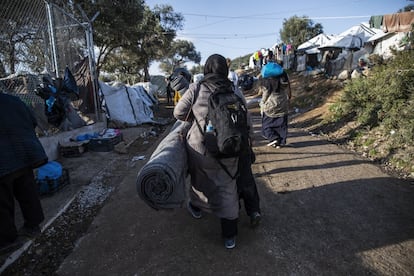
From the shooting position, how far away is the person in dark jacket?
8.39ft

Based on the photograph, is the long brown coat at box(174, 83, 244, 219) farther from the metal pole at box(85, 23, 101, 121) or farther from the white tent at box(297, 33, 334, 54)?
the white tent at box(297, 33, 334, 54)

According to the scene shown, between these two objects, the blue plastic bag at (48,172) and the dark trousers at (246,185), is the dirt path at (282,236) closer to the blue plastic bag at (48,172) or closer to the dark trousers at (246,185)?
the dark trousers at (246,185)

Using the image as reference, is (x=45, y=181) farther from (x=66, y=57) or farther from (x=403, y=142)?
(x=403, y=142)

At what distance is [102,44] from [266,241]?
52.5ft

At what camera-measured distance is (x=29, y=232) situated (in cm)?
286

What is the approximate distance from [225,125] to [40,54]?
5881 mm

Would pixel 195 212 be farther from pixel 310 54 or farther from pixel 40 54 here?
pixel 310 54

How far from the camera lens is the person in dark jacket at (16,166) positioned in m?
2.56

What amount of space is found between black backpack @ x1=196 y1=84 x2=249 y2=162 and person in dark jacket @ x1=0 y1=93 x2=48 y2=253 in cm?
181

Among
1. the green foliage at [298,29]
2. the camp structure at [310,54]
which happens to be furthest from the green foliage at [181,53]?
the camp structure at [310,54]

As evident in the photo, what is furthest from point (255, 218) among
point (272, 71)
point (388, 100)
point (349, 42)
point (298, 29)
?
point (298, 29)

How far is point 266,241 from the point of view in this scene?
2.65 meters

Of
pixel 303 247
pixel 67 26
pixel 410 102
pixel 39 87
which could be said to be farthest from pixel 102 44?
pixel 303 247

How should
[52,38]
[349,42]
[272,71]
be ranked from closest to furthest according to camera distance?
[272,71] → [52,38] → [349,42]
